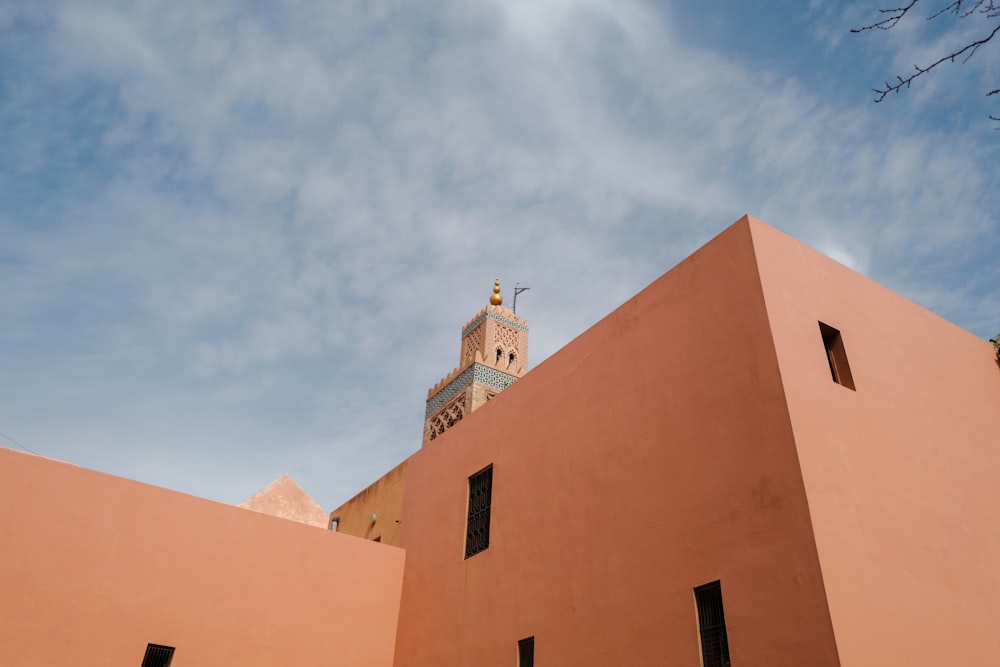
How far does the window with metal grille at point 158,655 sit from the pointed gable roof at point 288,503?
6430 millimetres

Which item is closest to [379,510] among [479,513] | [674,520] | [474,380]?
[479,513]

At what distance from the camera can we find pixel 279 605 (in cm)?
820

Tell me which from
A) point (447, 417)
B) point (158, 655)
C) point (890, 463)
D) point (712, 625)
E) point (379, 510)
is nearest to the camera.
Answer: point (712, 625)

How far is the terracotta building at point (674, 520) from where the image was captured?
495 cm

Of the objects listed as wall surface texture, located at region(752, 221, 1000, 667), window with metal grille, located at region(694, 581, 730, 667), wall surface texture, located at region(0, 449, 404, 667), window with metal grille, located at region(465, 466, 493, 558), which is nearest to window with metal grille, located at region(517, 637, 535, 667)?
window with metal grille, located at region(465, 466, 493, 558)

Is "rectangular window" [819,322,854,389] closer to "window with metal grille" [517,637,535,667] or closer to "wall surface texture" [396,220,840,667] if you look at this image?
"wall surface texture" [396,220,840,667]

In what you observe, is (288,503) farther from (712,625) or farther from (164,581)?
(712,625)

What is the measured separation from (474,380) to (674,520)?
32.5ft

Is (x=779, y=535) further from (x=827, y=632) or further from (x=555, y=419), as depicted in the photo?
(x=555, y=419)

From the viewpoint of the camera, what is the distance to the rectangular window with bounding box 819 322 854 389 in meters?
5.85

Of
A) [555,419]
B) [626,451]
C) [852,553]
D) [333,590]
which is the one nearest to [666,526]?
[626,451]

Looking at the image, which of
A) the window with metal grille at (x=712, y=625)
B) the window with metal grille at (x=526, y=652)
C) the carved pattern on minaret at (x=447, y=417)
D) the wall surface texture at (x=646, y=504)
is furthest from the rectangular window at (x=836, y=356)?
the carved pattern on minaret at (x=447, y=417)

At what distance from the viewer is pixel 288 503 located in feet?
47.3

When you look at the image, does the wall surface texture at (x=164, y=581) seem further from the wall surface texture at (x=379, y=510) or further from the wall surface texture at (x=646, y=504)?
the wall surface texture at (x=379, y=510)
